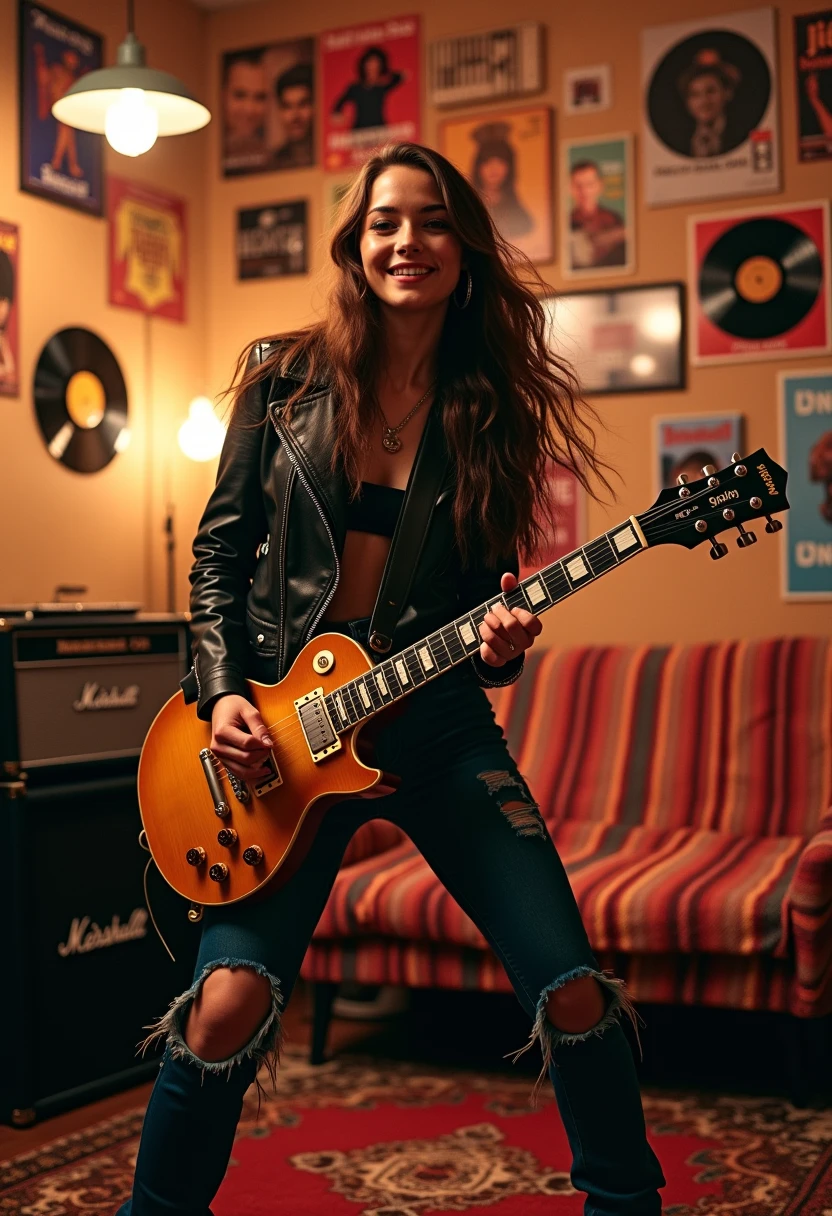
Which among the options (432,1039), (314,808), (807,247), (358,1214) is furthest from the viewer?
(807,247)

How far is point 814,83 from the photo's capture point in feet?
12.3

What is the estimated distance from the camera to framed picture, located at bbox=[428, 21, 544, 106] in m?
4.08

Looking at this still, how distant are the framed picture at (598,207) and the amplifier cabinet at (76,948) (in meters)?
1.99

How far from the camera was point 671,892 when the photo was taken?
2.86 meters

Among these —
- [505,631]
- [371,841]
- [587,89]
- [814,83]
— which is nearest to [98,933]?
[371,841]

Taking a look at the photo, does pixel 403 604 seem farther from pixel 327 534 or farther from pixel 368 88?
pixel 368 88

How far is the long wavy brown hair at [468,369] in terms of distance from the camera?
6.23 ft

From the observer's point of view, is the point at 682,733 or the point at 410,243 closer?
the point at 410,243

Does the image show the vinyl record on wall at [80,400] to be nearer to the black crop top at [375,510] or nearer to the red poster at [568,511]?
the red poster at [568,511]

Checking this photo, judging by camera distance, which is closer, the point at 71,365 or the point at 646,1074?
the point at 646,1074

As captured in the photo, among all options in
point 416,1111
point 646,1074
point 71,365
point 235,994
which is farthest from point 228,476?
point 71,365

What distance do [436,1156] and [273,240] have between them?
2.99m

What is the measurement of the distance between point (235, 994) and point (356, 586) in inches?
22.3

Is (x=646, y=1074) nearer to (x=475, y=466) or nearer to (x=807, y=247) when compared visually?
(x=475, y=466)
